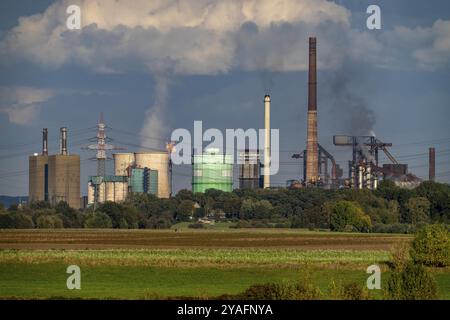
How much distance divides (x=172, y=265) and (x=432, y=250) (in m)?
13.8

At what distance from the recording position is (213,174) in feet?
623

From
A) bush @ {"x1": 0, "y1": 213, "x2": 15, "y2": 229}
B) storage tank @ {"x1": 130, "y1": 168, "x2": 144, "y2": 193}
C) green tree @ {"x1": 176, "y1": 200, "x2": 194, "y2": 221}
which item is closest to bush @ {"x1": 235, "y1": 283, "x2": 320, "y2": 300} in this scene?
bush @ {"x1": 0, "y1": 213, "x2": 15, "y2": 229}

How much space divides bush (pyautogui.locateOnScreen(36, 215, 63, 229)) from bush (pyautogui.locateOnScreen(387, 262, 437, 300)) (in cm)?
9351

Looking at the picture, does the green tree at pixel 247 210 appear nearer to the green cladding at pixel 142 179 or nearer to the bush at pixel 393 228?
the bush at pixel 393 228

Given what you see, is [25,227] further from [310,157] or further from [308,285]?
[308,285]

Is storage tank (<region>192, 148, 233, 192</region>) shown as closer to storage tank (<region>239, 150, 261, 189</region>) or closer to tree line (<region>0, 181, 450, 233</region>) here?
storage tank (<region>239, 150, 261, 189</region>)

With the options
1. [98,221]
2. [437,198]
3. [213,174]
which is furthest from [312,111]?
[98,221]

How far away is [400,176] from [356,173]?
28.7ft

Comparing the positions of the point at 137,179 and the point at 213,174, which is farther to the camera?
the point at 137,179

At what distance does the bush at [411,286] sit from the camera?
3622cm

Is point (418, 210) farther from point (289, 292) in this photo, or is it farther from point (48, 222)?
point (289, 292)

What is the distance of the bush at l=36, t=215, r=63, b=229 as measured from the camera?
417 ft

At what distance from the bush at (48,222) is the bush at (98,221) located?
10.8 ft

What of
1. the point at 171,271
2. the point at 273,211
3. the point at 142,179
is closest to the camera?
the point at 171,271
